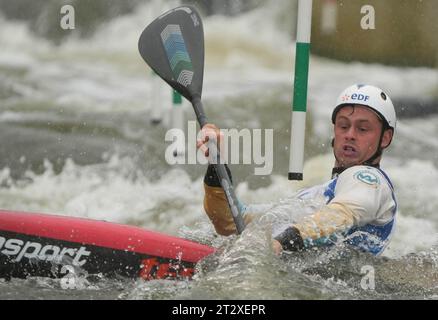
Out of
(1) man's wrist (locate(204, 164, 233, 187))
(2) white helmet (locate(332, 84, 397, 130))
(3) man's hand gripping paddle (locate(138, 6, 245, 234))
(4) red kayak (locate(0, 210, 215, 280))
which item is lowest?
(4) red kayak (locate(0, 210, 215, 280))

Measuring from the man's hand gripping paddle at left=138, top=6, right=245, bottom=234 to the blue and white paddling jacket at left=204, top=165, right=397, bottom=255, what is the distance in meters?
0.48

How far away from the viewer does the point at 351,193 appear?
3678mm

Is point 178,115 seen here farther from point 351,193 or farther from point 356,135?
point 351,193

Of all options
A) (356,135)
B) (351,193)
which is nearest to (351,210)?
(351,193)

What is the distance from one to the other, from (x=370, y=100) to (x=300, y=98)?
78 centimetres

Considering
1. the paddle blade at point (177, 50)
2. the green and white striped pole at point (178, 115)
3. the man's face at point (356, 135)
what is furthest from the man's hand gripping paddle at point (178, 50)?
the green and white striped pole at point (178, 115)

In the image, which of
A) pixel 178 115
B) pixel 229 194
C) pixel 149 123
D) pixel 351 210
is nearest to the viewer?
pixel 351 210

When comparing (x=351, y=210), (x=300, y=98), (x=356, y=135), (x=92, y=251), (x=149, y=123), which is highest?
(x=300, y=98)

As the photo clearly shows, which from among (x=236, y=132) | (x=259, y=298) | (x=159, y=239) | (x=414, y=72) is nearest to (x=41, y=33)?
(x=236, y=132)

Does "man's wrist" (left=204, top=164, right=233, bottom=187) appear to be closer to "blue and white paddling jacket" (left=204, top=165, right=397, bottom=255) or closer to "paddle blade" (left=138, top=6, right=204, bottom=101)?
"blue and white paddling jacket" (left=204, top=165, right=397, bottom=255)

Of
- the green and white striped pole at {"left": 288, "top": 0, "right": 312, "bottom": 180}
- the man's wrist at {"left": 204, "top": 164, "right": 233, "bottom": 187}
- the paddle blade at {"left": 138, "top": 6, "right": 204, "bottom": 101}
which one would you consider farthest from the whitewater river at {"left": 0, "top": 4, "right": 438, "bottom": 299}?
the man's wrist at {"left": 204, "top": 164, "right": 233, "bottom": 187}

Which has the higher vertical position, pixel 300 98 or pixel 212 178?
pixel 300 98

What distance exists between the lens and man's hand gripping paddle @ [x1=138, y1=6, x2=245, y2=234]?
4203 millimetres

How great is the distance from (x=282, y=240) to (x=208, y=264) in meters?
0.29
